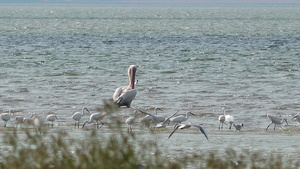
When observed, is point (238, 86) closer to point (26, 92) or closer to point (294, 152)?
point (26, 92)

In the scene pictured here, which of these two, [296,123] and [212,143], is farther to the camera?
[296,123]

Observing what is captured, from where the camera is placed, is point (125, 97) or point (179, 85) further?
point (179, 85)

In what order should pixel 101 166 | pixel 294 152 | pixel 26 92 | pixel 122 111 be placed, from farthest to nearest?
pixel 26 92
pixel 122 111
pixel 294 152
pixel 101 166

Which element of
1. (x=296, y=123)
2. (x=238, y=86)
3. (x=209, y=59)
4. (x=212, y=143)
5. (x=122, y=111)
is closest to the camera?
(x=212, y=143)

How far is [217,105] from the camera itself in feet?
68.7

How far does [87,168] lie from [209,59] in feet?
111

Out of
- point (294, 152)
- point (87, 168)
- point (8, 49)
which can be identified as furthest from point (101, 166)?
point (8, 49)

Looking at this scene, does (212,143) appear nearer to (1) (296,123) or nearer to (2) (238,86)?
(1) (296,123)

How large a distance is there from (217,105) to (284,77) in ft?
32.4

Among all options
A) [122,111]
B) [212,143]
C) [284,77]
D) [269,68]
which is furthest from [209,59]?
[212,143]

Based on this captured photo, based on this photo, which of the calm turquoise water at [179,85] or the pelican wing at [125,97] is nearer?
the calm turquoise water at [179,85]

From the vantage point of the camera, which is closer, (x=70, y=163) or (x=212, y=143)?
(x=70, y=163)

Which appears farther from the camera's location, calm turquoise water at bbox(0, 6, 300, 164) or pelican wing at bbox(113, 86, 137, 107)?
pelican wing at bbox(113, 86, 137, 107)

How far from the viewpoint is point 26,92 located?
24.1 metres
